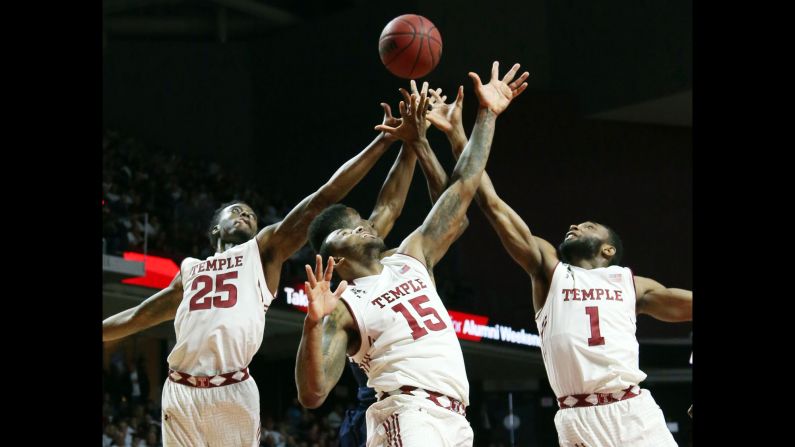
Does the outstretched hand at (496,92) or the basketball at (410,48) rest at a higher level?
the basketball at (410,48)

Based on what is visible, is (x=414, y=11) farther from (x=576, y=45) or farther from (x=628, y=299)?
(x=628, y=299)

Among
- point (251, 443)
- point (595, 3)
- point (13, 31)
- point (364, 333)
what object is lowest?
point (251, 443)

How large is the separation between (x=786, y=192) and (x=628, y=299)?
3766 millimetres

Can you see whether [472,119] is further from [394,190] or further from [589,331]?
[589,331]

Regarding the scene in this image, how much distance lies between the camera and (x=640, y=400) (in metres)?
6.09

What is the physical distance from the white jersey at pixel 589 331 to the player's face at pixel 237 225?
1765 mm

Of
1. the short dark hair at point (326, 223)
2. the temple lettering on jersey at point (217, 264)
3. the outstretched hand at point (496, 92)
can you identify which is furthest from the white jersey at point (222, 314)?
the outstretched hand at point (496, 92)

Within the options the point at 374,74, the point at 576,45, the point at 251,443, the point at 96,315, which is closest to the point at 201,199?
the point at 374,74

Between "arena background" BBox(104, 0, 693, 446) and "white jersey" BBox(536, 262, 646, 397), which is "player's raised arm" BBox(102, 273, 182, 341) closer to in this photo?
"white jersey" BBox(536, 262, 646, 397)

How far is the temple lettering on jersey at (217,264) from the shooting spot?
6.25 metres

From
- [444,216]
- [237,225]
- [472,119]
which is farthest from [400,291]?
[472,119]

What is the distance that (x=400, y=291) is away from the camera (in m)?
5.41

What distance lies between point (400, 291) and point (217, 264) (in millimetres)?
1367

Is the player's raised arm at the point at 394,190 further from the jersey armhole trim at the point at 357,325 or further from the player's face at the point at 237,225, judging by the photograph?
the jersey armhole trim at the point at 357,325
